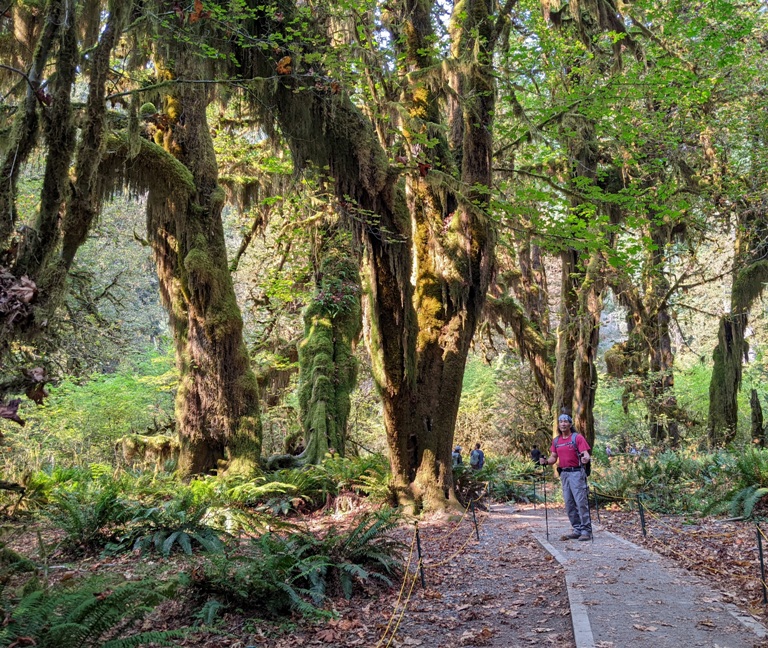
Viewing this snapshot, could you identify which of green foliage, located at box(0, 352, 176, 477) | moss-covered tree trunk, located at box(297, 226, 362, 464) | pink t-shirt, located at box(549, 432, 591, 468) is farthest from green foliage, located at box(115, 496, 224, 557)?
green foliage, located at box(0, 352, 176, 477)

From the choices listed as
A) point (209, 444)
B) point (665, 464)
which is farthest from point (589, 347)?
point (209, 444)

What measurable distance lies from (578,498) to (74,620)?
648 cm

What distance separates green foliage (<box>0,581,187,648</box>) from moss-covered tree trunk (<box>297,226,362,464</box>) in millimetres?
8914

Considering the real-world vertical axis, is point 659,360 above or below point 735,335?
below

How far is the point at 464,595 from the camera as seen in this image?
20.4 feet

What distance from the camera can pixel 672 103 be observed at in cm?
1389

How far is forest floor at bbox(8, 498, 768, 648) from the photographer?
4914 mm

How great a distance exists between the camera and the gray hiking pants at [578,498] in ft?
27.9

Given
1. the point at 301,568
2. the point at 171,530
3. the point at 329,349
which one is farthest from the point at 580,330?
the point at 301,568

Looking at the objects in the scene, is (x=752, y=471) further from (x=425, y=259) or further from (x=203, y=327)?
(x=203, y=327)

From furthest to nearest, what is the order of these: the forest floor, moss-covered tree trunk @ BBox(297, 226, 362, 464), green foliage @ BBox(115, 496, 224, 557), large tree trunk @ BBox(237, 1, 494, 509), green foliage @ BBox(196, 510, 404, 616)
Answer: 1. moss-covered tree trunk @ BBox(297, 226, 362, 464)
2. large tree trunk @ BBox(237, 1, 494, 509)
3. green foliage @ BBox(115, 496, 224, 557)
4. green foliage @ BBox(196, 510, 404, 616)
5. the forest floor

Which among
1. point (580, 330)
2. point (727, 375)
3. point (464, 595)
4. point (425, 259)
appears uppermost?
point (425, 259)

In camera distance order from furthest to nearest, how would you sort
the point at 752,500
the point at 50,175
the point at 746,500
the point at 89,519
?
1. the point at 746,500
2. the point at 752,500
3. the point at 89,519
4. the point at 50,175

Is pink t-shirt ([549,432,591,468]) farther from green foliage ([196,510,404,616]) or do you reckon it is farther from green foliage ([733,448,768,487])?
green foliage ([733,448,768,487])
